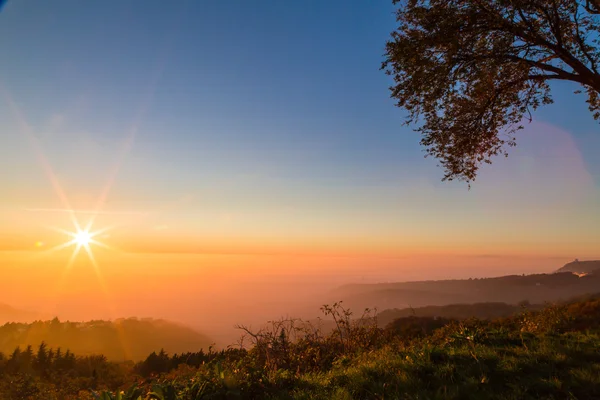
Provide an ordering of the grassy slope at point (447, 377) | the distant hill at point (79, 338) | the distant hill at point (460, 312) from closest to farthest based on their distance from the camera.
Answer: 1. the grassy slope at point (447, 377)
2. the distant hill at point (460, 312)
3. the distant hill at point (79, 338)

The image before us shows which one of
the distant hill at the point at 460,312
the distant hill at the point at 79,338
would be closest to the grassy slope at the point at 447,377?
the distant hill at the point at 460,312

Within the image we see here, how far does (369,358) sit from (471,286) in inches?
7145

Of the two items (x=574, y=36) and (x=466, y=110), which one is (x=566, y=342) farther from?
(x=574, y=36)

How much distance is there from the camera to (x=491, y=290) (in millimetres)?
146125

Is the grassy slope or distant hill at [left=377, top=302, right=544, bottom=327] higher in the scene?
the grassy slope

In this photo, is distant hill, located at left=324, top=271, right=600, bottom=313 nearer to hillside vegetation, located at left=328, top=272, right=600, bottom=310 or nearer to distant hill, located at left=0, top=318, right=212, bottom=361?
hillside vegetation, located at left=328, top=272, right=600, bottom=310

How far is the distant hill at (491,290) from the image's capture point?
4493 inches

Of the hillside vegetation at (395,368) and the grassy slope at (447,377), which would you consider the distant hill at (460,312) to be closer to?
the hillside vegetation at (395,368)

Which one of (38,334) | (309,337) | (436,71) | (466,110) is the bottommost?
(38,334)

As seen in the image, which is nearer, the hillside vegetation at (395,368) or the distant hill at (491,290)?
the hillside vegetation at (395,368)

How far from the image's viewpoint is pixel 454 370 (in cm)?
604

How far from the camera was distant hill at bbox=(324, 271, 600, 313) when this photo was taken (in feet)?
374

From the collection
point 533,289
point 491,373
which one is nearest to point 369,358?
point 491,373

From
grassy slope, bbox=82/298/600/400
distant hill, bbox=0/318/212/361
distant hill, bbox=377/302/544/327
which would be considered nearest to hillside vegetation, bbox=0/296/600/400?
grassy slope, bbox=82/298/600/400
